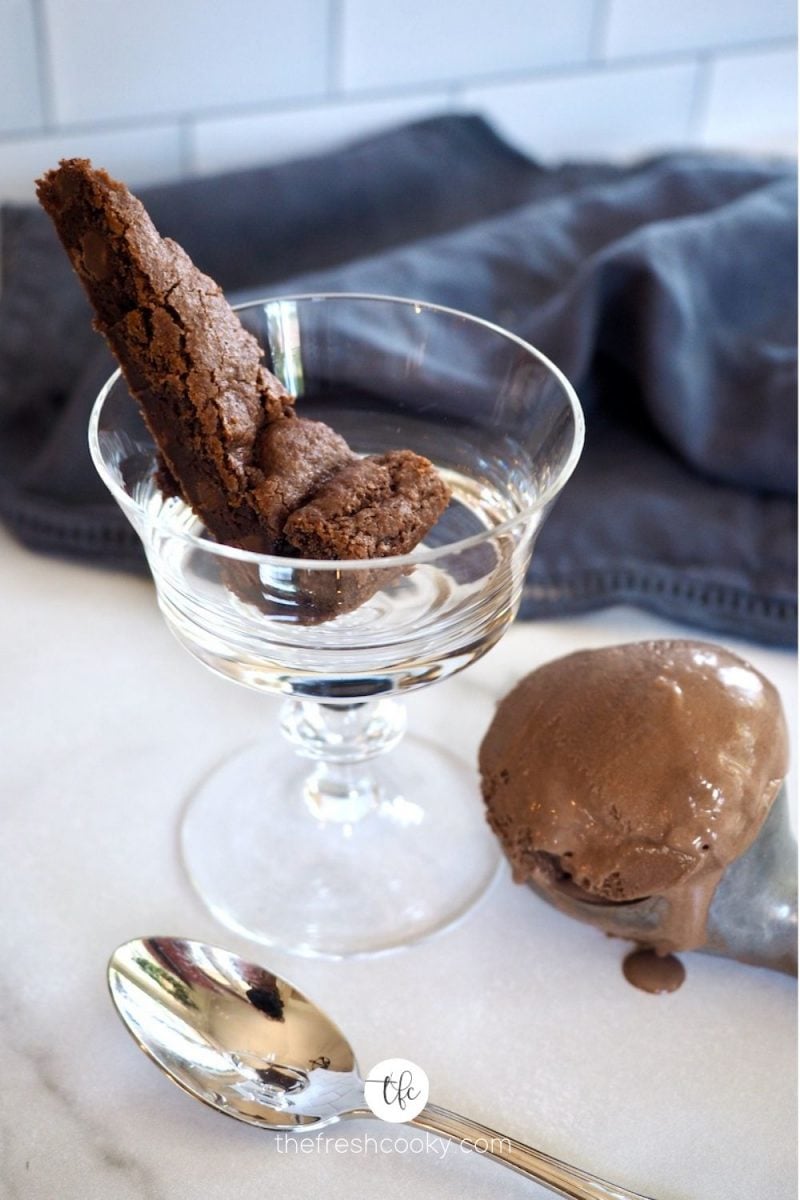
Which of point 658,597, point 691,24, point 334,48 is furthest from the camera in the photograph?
point 691,24

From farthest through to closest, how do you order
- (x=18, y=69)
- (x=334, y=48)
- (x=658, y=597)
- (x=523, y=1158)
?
1. (x=334, y=48)
2. (x=18, y=69)
3. (x=658, y=597)
4. (x=523, y=1158)

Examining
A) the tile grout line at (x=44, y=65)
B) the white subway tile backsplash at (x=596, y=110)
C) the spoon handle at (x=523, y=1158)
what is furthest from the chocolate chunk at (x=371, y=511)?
the white subway tile backsplash at (x=596, y=110)

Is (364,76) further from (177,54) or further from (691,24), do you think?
(691,24)

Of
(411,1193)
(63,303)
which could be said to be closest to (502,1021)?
(411,1193)

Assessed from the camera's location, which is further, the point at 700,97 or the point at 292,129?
the point at 700,97

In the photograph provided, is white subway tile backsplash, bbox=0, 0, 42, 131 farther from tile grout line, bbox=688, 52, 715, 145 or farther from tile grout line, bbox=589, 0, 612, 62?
tile grout line, bbox=688, 52, 715, 145

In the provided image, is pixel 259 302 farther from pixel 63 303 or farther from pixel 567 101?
pixel 567 101

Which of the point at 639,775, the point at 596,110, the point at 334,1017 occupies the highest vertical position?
the point at 596,110

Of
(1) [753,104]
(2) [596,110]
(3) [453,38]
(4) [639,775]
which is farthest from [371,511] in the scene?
(1) [753,104]
